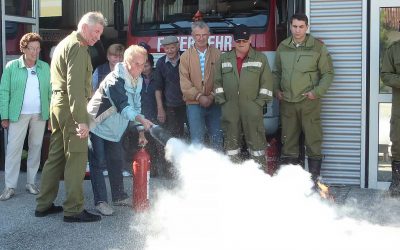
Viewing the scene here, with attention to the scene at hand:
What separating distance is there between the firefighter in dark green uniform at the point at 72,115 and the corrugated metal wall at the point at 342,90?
3065 mm

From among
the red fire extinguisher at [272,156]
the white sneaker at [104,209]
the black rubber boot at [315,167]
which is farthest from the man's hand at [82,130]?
the black rubber boot at [315,167]

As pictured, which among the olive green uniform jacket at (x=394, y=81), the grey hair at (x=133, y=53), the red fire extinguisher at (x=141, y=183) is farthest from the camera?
the olive green uniform jacket at (x=394, y=81)

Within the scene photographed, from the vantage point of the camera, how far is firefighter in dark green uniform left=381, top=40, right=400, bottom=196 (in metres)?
7.24

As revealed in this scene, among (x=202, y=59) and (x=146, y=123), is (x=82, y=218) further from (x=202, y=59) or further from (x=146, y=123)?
A: (x=202, y=59)

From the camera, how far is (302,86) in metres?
7.35

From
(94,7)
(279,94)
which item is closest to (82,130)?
(279,94)

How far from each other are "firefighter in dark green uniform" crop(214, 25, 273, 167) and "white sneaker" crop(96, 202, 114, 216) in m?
1.61

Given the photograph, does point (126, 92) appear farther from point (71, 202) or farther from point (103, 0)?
point (103, 0)

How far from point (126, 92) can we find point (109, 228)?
4.49 feet

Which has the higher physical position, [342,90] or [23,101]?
[342,90]

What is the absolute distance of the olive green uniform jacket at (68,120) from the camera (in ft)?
19.9

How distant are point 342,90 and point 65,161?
3.54m

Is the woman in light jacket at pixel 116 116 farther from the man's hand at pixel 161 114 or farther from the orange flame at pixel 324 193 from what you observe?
the orange flame at pixel 324 193

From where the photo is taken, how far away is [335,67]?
26.0 feet
